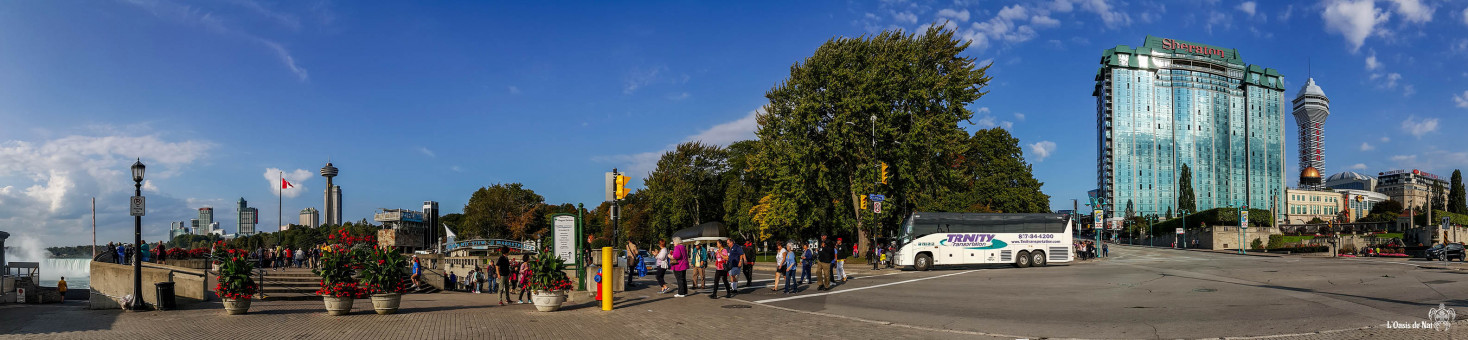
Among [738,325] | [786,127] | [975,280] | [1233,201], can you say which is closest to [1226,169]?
[1233,201]

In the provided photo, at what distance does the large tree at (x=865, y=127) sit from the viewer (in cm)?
3966

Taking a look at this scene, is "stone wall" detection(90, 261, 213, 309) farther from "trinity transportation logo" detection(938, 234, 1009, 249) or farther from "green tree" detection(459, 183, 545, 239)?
"green tree" detection(459, 183, 545, 239)

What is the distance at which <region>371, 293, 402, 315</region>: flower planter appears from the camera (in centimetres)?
1475

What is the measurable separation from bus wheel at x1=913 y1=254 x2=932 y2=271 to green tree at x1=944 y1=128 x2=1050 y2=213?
70.0 feet

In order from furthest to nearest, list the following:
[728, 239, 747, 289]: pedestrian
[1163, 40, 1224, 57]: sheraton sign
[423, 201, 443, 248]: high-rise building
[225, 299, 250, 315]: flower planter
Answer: [1163, 40, 1224, 57]: sheraton sign, [423, 201, 443, 248]: high-rise building, [728, 239, 747, 289]: pedestrian, [225, 299, 250, 315]: flower planter

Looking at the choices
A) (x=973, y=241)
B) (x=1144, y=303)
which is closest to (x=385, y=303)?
(x=1144, y=303)

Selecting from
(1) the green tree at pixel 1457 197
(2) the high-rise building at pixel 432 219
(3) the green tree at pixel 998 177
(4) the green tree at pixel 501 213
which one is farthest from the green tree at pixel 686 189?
(1) the green tree at pixel 1457 197

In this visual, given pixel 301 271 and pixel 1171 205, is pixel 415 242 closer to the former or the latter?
pixel 301 271

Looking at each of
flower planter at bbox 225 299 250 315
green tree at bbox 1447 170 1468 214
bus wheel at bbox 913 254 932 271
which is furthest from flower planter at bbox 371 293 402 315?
green tree at bbox 1447 170 1468 214

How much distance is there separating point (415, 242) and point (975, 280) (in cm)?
12397

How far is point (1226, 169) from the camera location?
192125 mm

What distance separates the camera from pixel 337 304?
14672mm

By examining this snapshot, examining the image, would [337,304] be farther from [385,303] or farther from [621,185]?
[621,185]

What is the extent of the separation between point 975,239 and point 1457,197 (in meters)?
116
